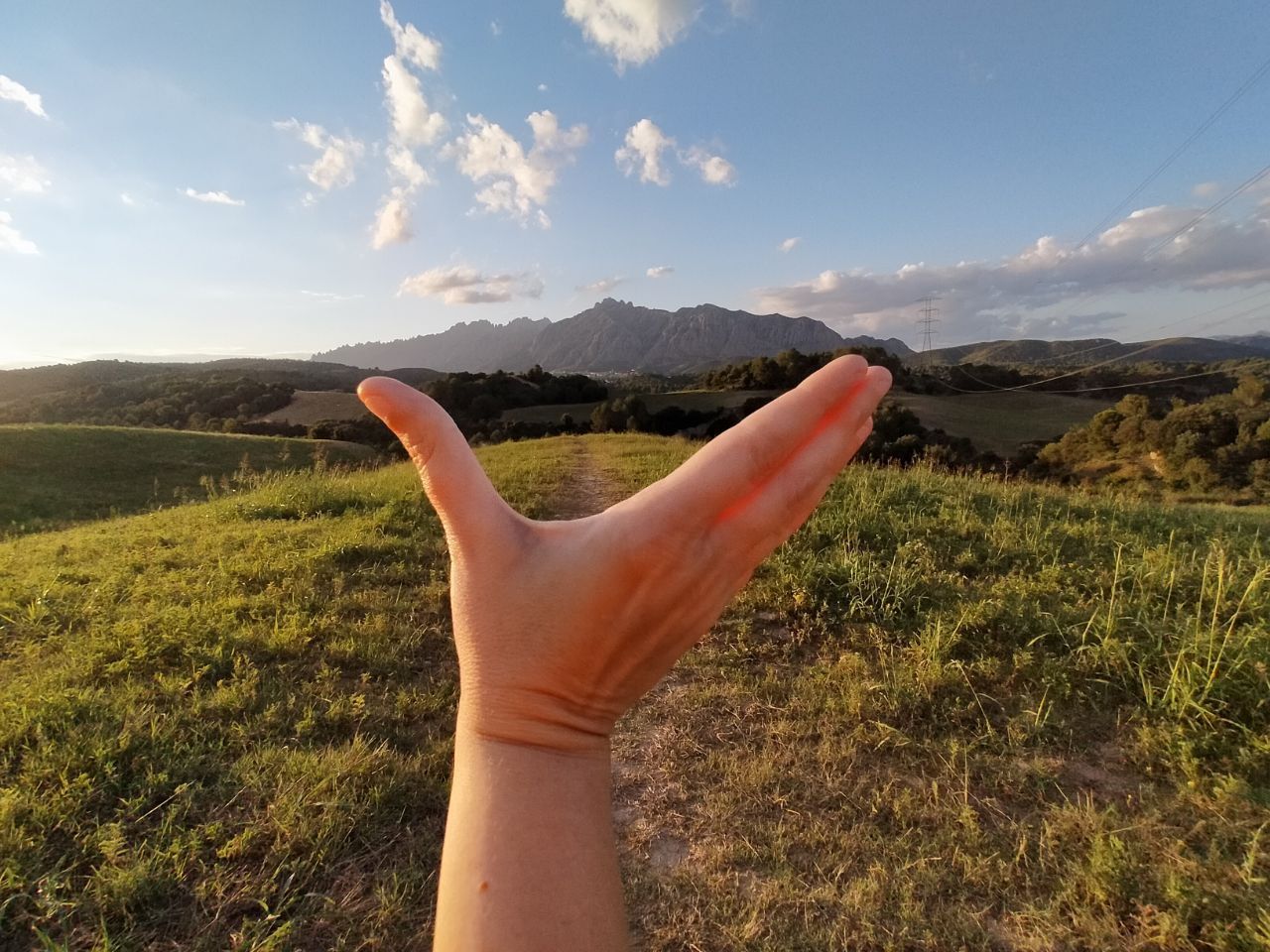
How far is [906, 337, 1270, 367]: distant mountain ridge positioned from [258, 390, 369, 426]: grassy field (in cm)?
5907

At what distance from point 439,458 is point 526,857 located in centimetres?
67

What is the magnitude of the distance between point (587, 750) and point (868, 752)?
76.1 inches

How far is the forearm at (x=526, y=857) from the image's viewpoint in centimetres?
89

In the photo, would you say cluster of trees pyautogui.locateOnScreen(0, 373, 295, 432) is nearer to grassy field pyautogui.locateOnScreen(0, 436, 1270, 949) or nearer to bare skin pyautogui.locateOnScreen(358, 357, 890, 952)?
grassy field pyautogui.locateOnScreen(0, 436, 1270, 949)

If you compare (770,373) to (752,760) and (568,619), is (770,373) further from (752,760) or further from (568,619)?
(568,619)

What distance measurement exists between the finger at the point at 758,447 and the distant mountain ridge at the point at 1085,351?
76761mm

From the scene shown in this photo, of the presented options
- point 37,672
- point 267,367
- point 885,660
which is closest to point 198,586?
point 37,672

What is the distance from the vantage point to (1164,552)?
434 centimetres

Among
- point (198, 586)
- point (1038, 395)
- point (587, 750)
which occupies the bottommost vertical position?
point (1038, 395)

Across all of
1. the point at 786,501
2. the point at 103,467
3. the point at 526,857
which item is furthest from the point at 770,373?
the point at 526,857

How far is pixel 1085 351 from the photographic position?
68.6m

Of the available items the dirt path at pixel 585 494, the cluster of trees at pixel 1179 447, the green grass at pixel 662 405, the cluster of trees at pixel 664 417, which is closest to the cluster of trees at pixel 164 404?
the green grass at pixel 662 405

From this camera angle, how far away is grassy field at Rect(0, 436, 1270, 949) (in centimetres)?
179

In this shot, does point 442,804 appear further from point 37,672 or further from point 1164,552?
point 1164,552
